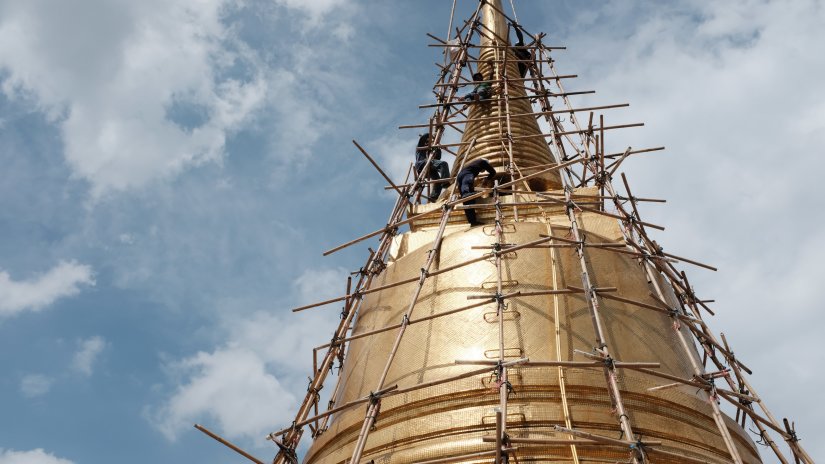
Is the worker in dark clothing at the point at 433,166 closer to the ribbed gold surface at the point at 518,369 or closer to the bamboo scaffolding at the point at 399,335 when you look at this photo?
the bamboo scaffolding at the point at 399,335

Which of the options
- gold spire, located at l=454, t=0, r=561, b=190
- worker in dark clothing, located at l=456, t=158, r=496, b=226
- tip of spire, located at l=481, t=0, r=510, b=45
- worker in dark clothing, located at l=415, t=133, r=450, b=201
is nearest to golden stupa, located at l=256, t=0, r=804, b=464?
worker in dark clothing, located at l=456, t=158, r=496, b=226

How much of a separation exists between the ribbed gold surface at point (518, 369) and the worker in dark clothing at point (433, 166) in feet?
12.4

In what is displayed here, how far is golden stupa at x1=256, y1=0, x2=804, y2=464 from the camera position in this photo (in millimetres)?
6922

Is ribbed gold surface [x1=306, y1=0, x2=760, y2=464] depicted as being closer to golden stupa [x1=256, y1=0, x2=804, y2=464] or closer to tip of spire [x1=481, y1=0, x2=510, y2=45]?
golden stupa [x1=256, y1=0, x2=804, y2=464]

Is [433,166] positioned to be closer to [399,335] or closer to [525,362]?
[399,335]

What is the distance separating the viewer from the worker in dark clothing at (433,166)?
13523mm

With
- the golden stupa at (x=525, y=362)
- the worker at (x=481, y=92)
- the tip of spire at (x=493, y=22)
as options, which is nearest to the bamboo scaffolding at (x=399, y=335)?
the golden stupa at (x=525, y=362)

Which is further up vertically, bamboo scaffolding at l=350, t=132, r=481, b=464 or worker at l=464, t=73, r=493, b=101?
worker at l=464, t=73, r=493, b=101

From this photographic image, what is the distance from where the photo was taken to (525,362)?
6.57 meters

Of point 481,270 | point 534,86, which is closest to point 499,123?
point 534,86

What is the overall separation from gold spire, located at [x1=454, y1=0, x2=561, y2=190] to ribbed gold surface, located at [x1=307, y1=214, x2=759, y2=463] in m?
3.23

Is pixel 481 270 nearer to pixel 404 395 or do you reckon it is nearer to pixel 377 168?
pixel 404 395

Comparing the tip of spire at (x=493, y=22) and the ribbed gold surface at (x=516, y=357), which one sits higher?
the tip of spire at (x=493, y=22)

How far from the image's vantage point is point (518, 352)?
7.91m
